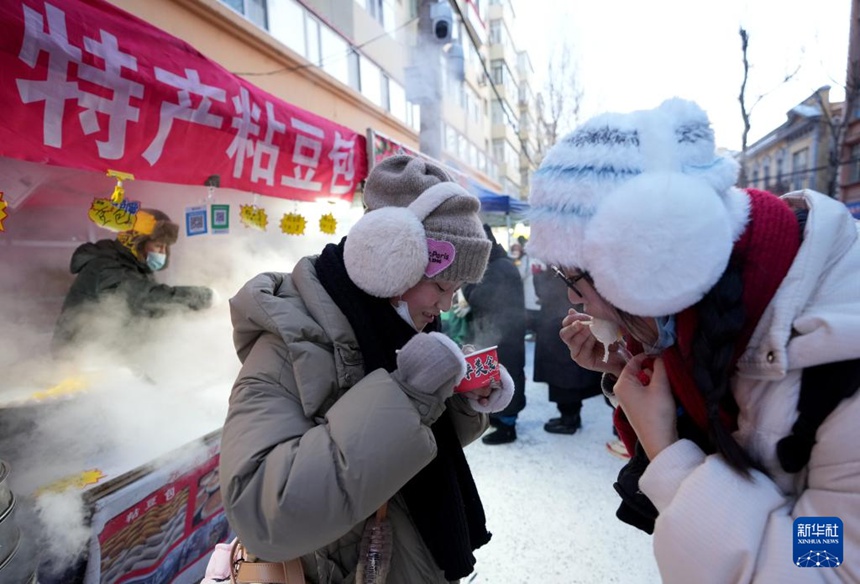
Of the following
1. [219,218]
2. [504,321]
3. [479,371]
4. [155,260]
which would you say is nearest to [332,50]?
[219,218]

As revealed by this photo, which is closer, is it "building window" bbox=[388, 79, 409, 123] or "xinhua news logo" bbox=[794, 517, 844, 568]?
"xinhua news logo" bbox=[794, 517, 844, 568]

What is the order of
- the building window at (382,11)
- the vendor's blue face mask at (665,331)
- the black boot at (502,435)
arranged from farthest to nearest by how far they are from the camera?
the building window at (382,11), the black boot at (502,435), the vendor's blue face mask at (665,331)

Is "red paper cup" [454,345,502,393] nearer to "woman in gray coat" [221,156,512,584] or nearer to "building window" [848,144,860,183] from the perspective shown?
"woman in gray coat" [221,156,512,584]

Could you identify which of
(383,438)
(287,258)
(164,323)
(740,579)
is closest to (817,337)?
(740,579)

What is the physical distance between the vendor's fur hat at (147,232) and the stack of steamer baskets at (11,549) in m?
2.47

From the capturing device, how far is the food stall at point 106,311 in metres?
1.92

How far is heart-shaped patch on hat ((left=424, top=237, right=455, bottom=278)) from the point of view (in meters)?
1.38

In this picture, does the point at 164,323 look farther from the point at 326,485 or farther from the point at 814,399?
→ the point at 814,399

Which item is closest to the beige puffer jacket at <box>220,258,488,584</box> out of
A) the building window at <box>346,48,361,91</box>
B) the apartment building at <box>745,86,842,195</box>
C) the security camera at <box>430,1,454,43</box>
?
the security camera at <box>430,1,454,43</box>

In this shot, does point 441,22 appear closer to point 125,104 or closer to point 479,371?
point 125,104

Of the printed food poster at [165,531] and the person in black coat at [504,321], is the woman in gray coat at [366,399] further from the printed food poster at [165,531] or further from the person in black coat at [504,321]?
the person in black coat at [504,321]

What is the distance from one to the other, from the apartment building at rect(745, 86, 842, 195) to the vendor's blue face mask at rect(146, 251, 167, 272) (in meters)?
22.3

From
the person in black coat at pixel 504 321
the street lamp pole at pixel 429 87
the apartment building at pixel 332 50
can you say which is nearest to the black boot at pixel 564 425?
the person in black coat at pixel 504 321

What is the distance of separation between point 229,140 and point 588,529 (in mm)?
3748
